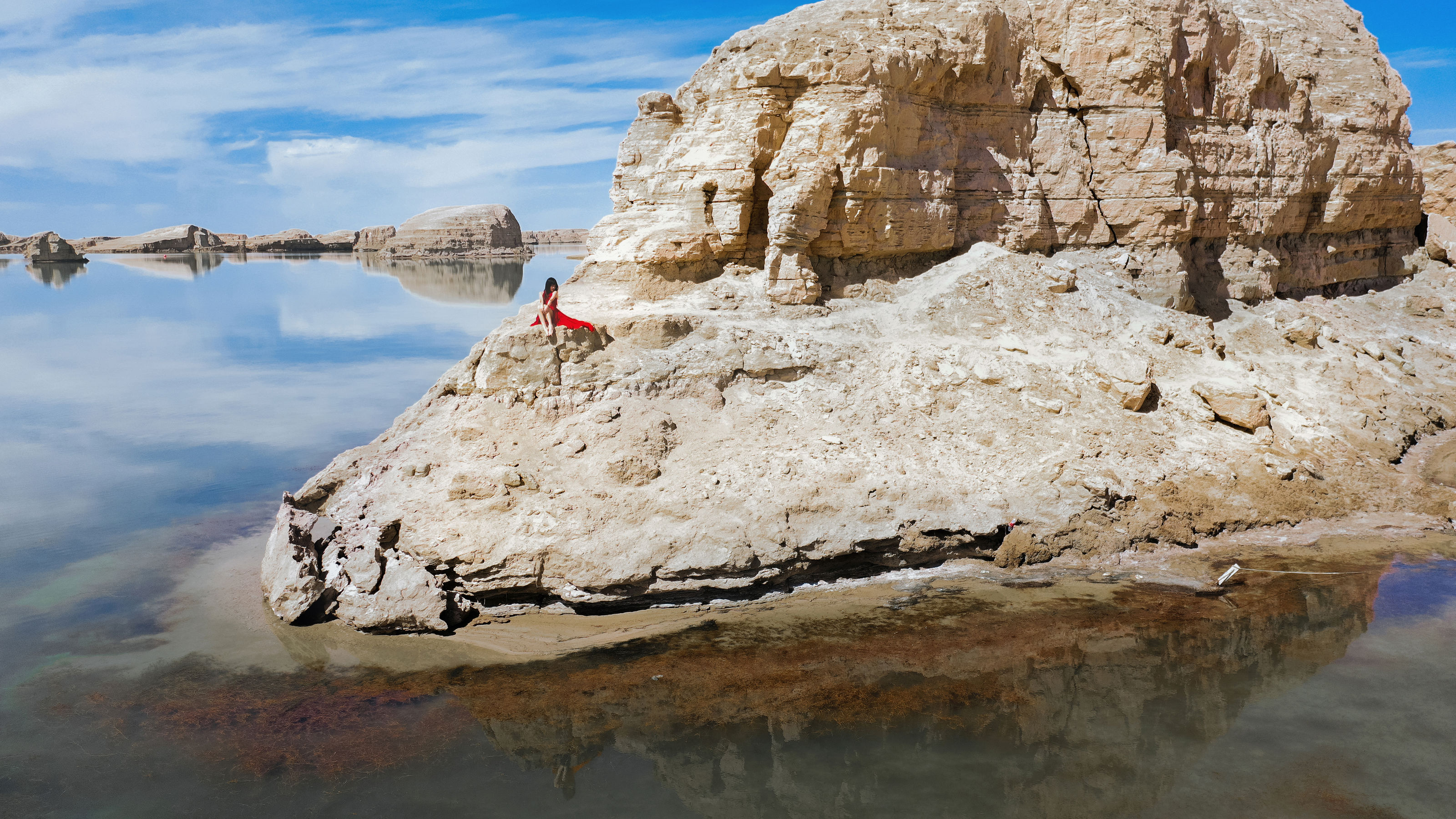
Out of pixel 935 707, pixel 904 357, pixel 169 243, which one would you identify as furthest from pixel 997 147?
pixel 169 243

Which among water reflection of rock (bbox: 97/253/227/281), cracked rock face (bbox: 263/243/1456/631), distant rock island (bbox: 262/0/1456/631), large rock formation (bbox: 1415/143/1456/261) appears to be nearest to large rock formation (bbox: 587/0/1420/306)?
distant rock island (bbox: 262/0/1456/631)

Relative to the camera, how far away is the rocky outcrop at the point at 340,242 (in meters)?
91.1

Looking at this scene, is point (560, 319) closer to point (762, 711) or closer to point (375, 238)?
point (762, 711)

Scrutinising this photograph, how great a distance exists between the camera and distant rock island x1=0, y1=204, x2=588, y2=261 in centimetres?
7262

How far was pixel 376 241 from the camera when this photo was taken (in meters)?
84.4

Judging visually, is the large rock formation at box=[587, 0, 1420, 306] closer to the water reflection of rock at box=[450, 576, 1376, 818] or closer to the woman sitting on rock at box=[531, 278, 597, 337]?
the woman sitting on rock at box=[531, 278, 597, 337]

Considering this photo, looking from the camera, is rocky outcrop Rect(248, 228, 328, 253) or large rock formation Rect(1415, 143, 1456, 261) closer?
large rock formation Rect(1415, 143, 1456, 261)

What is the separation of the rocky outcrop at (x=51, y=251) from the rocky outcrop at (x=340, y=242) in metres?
21.1

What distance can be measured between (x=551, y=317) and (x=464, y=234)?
Answer: 209 ft

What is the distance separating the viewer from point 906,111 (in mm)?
15141

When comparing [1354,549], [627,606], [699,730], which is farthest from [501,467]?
[1354,549]

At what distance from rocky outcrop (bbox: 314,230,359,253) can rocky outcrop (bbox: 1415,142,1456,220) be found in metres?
86.9

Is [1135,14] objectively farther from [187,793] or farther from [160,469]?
[160,469]

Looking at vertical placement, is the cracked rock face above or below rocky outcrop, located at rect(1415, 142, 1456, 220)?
below
